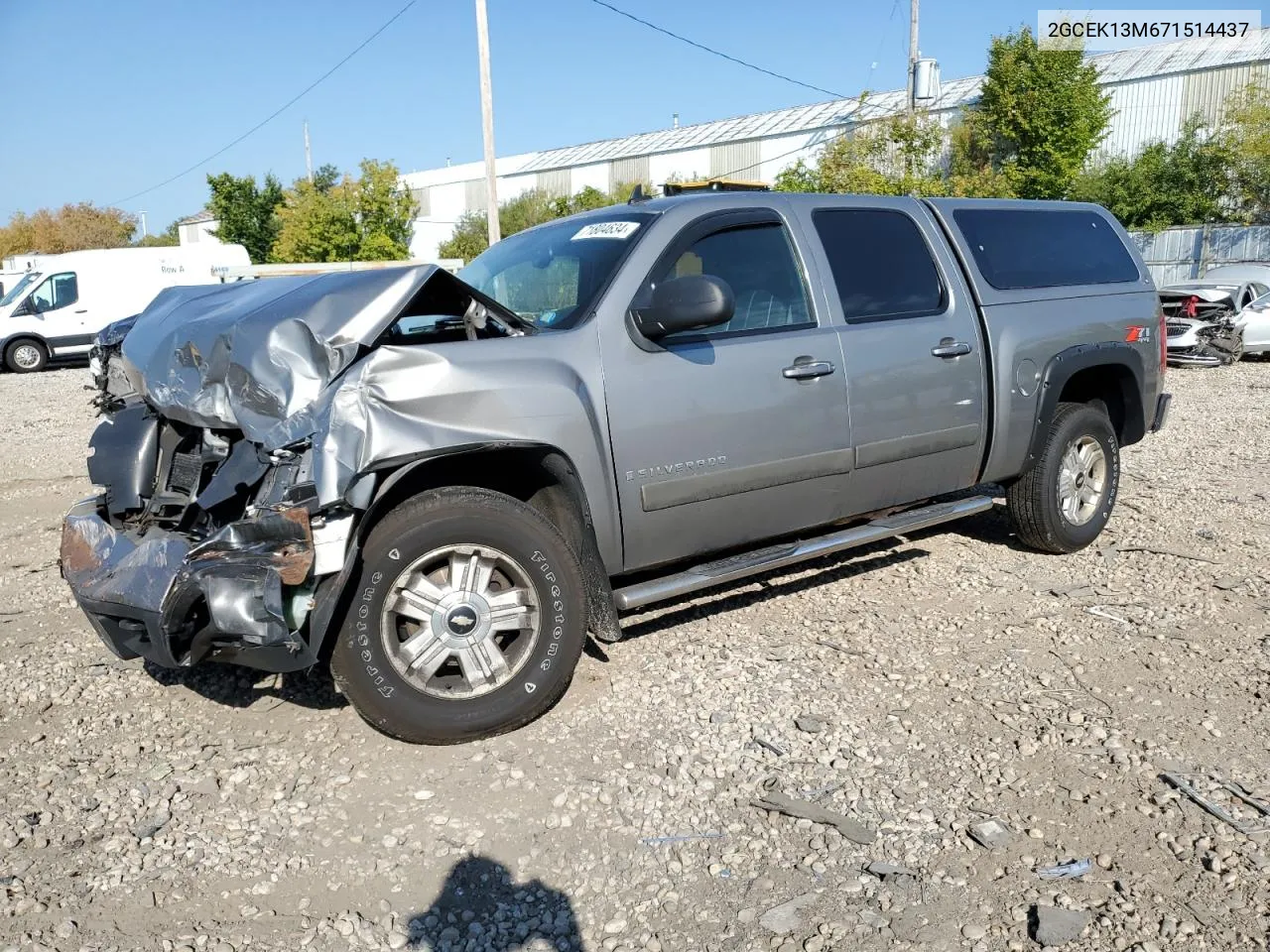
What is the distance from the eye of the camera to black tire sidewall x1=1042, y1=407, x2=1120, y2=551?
5.65 m

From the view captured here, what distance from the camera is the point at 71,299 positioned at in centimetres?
2073

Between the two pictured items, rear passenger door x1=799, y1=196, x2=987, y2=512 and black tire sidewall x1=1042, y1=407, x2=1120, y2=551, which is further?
black tire sidewall x1=1042, y1=407, x2=1120, y2=551

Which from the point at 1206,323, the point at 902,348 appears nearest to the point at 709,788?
the point at 902,348

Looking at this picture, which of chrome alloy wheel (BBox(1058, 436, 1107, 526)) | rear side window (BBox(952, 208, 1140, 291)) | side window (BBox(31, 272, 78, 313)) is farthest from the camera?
side window (BBox(31, 272, 78, 313))

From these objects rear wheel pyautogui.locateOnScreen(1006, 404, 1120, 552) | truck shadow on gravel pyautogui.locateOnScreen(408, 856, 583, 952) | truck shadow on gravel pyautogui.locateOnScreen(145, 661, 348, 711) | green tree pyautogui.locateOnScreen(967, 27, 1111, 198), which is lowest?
truck shadow on gravel pyautogui.locateOnScreen(408, 856, 583, 952)

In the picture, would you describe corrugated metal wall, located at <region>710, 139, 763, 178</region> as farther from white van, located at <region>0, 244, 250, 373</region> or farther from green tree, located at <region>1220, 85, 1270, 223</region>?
white van, located at <region>0, 244, 250, 373</region>

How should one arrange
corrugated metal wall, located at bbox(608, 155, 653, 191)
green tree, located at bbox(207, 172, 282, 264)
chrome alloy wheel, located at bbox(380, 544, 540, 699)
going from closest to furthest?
chrome alloy wheel, located at bbox(380, 544, 540, 699) < green tree, located at bbox(207, 172, 282, 264) < corrugated metal wall, located at bbox(608, 155, 653, 191)

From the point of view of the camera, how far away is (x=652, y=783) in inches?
136

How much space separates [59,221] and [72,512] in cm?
7762

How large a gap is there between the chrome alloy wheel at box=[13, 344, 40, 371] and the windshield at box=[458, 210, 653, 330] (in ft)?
60.5

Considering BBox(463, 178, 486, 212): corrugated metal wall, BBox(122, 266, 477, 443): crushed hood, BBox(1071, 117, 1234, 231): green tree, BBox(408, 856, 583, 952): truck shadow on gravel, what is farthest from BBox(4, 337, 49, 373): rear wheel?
BBox(463, 178, 486, 212): corrugated metal wall

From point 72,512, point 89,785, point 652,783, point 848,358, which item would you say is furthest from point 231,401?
point 848,358

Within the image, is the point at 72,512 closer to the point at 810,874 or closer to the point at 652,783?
the point at 652,783

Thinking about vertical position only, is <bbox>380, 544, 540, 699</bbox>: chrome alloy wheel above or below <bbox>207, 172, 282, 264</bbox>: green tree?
below
